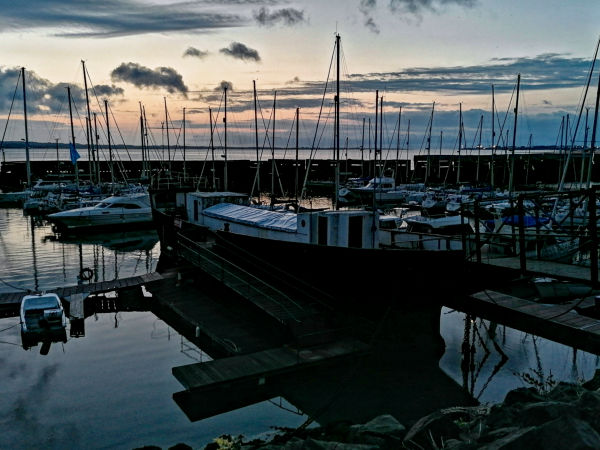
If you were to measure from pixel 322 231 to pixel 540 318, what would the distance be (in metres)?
9.07

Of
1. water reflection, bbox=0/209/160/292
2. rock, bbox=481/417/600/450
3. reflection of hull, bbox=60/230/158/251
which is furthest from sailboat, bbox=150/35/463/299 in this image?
reflection of hull, bbox=60/230/158/251

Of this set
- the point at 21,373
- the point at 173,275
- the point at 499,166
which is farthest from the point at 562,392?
the point at 499,166

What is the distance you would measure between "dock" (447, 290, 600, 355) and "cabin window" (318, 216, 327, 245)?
19.7ft

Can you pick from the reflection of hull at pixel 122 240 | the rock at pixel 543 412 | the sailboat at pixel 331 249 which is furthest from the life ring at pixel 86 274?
the rock at pixel 543 412

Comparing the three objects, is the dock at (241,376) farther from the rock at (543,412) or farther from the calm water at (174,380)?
the rock at (543,412)

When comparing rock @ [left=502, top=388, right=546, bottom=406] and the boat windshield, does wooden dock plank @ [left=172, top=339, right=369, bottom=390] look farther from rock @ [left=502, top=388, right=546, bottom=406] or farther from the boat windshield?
the boat windshield

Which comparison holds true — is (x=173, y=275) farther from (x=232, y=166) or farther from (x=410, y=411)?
(x=232, y=166)

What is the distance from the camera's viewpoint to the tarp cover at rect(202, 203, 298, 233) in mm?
23859

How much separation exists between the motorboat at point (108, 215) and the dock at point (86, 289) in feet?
78.5

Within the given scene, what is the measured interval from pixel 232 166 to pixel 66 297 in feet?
343

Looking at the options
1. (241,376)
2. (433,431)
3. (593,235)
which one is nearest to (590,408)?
(433,431)

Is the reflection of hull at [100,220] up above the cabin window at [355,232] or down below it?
below

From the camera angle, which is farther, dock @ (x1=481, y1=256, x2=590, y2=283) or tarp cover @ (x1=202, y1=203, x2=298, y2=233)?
tarp cover @ (x1=202, y1=203, x2=298, y2=233)

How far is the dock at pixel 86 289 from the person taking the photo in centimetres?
2366
